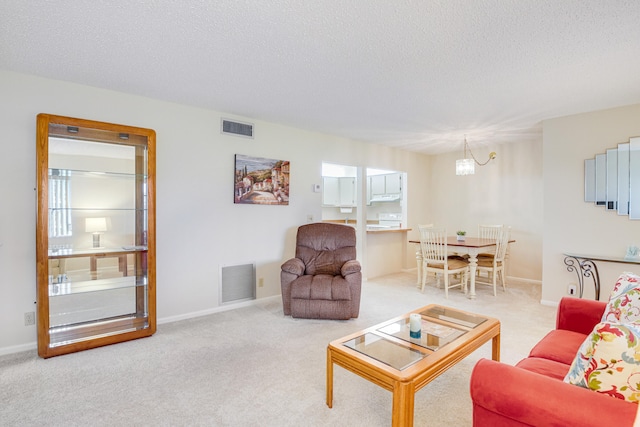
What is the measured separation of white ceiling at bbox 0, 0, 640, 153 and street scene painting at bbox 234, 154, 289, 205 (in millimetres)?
695

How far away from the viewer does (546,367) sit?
5.25 ft

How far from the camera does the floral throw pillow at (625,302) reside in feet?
5.32

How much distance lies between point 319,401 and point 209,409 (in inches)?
26.8

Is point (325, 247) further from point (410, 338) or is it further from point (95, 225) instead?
point (95, 225)

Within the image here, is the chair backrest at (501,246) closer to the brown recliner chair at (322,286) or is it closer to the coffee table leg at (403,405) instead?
the brown recliner chair at (322,286)

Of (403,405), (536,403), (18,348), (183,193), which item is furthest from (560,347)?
(18,348)

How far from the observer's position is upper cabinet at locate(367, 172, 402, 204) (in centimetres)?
656

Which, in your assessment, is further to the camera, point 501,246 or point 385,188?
point 385,188

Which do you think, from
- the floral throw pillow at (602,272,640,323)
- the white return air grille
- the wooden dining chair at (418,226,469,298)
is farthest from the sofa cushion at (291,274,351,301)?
the floral throw pillow at (602,272,640,323)

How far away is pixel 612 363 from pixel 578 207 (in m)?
3.55

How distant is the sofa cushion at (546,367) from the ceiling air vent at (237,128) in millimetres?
3595

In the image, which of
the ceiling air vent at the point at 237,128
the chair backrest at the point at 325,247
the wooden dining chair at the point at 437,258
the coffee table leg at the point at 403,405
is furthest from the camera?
the wooden dining chair at the point at 437,258

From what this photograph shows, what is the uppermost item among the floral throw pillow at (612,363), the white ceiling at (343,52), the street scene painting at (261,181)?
the white ceiling at (343,52)

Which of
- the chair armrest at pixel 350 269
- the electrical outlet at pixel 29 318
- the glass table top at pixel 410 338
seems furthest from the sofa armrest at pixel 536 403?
the electrical outlet at pixel 29 318
